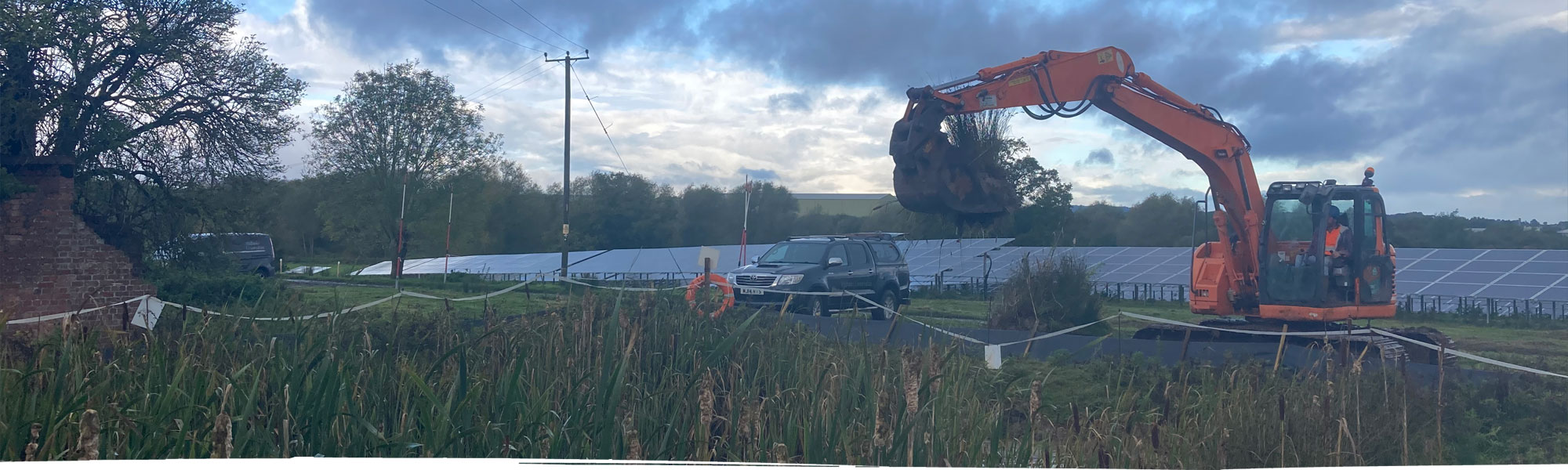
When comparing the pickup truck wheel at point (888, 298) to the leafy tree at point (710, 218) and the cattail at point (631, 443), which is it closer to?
the leafy tree at point (710, 218)

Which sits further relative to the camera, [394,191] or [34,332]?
[394,191]

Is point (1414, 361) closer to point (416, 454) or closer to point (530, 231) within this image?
point (416, 454)

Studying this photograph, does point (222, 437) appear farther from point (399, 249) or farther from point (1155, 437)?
point (399, 249)

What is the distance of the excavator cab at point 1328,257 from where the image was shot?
9.95 m

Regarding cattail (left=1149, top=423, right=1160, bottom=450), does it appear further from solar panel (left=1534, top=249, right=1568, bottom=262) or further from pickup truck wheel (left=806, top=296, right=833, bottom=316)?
solar panel (left=1534, top=249, right=1568, bottom=262)

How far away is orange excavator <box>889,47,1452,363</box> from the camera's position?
30.8 feet

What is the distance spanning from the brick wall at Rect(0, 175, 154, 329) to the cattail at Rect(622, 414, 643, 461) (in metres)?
5.57

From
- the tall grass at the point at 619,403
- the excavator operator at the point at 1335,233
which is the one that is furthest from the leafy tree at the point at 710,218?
the tall grass at the point at 619,403

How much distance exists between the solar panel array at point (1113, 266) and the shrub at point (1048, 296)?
1.84 m

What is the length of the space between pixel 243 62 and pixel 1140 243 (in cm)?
2109

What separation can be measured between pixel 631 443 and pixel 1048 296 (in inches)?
416

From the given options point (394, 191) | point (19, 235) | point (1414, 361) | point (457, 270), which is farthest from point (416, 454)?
point (457, 270)

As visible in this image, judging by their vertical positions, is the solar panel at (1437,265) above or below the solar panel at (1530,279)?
above

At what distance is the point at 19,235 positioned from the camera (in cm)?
734
